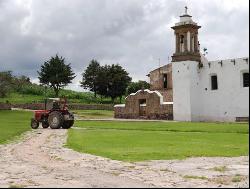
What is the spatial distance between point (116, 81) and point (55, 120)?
147ft

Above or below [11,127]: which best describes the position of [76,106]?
above

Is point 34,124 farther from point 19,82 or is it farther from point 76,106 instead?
point 19,82

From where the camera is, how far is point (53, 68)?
261 ft

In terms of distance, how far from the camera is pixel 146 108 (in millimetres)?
50812

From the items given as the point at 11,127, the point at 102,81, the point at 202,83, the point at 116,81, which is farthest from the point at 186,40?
the point at 102,81

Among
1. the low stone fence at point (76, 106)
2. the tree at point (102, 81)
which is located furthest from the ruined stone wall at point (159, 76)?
the tree at point (102, 81)

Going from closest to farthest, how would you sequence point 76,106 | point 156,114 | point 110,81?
point 156,114
point 76,106
point 110,81

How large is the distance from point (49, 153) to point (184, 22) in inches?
1316

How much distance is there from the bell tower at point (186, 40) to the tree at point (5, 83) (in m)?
26.3

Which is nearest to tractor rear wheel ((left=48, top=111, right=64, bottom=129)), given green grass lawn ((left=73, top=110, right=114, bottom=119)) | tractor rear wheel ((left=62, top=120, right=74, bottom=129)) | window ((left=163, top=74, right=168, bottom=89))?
tractor rear wheel ((left=62, top=120, right=74, bottom=129))

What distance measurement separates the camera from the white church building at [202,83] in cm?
4222

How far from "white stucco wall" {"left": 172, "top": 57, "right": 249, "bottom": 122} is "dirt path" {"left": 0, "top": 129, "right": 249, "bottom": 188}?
29.9 meters

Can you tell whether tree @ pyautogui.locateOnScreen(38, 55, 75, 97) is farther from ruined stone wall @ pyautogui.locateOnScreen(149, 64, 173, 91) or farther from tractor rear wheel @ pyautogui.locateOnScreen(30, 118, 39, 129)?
tractor rear wheel @ pyautogui.locateOnScreen(30, 118, 39, 129)

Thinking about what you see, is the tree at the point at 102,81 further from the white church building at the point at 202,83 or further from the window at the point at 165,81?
the white church building at the point at 202,83
